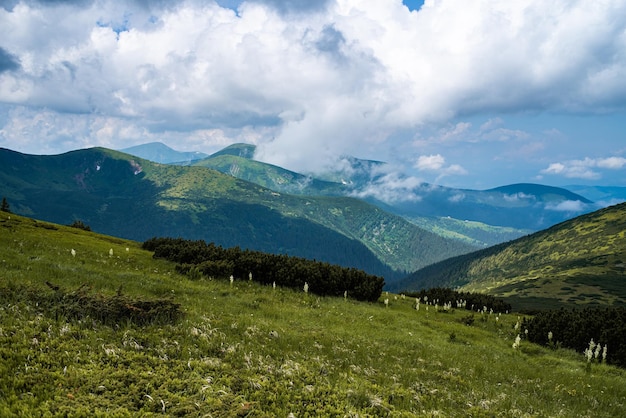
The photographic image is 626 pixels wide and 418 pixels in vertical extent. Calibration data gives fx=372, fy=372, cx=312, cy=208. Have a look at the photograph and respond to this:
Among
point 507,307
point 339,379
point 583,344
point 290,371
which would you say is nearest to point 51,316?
point 290,371

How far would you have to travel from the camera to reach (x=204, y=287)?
25.4m

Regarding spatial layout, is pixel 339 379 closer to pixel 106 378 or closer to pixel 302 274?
pixel 106 378

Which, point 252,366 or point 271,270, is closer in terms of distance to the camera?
point 252,366

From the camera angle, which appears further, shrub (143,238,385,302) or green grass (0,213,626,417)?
shrub (143,238,385,302)

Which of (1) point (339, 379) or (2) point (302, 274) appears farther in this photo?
(2) point (302, 274)

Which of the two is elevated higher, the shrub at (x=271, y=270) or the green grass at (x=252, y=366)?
the shrub at (x=271, y=270)

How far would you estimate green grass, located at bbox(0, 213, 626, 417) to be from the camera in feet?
29.6

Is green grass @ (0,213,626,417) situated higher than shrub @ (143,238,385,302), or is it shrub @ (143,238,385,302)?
shrub @ (143,238,385,302)

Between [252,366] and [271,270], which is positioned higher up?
[271,270]

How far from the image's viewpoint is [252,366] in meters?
11.9

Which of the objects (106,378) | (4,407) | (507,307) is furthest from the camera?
(507,307)

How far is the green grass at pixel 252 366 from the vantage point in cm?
901

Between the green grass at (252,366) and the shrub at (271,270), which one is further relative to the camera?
the shrub at (271,270)

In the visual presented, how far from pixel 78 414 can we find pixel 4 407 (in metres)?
1.43
